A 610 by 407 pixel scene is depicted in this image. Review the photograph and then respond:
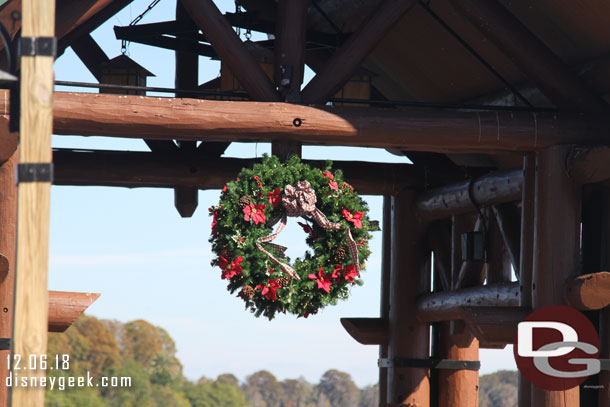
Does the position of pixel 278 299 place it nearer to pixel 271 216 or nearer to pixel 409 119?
pixel 271 216

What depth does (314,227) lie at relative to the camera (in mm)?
8102

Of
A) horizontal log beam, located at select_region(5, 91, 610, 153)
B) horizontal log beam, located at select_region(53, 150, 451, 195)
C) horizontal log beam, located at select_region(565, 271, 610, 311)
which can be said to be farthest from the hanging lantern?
horizontal log beam, located at select_region(565, 271, 610, 311)

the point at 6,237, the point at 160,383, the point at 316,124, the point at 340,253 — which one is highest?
the point at 316,124

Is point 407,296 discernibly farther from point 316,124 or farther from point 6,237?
point 6,237

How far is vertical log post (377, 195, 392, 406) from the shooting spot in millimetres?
11920

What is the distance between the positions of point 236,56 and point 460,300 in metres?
3.87

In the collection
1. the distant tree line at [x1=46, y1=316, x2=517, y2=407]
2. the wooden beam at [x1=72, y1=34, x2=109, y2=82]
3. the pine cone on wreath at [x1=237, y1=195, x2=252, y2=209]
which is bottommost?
the distant tree line at [x1=46, y1=316, x2=517, y2=407]

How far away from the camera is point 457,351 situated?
11.7 metres

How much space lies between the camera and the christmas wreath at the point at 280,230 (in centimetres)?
777

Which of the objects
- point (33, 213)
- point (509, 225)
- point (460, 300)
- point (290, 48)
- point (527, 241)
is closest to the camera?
point (33, 213)

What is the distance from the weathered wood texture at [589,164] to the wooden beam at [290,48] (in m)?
2.23

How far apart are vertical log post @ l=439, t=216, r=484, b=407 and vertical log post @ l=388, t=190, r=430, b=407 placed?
0.67 ft

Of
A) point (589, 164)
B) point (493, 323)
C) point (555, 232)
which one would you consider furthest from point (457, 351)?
point (589, 164)

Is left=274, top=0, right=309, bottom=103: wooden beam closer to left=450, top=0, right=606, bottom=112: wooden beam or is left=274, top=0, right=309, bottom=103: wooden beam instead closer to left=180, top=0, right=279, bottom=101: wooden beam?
left=180, top=0, right=279, bottom=101: wooden beam
